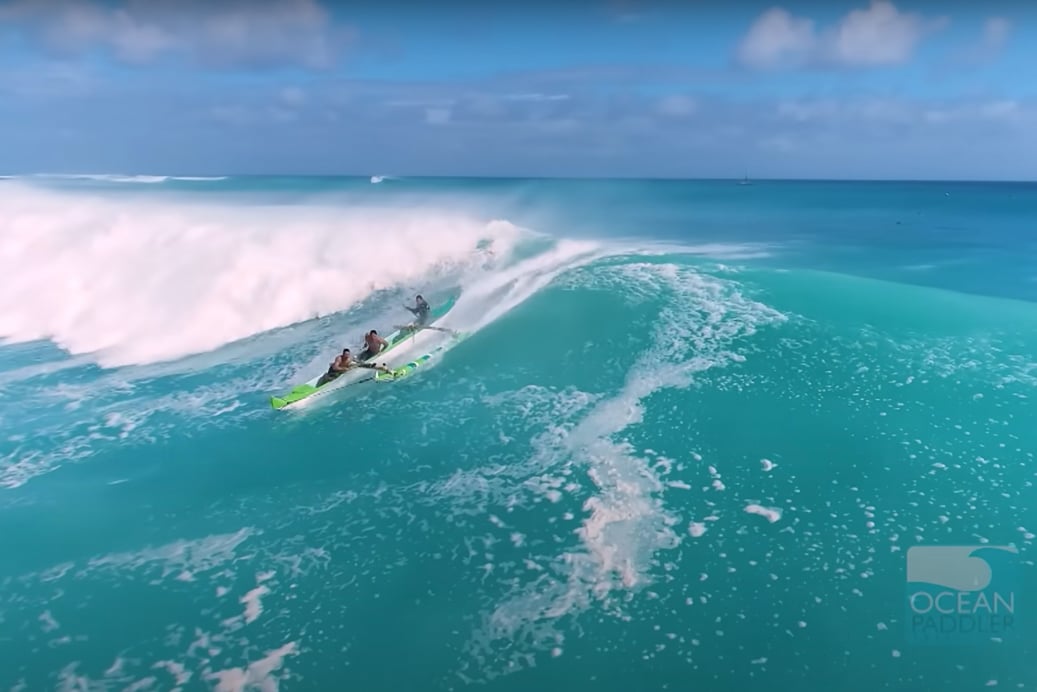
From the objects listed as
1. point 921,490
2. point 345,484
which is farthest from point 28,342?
point 921,490

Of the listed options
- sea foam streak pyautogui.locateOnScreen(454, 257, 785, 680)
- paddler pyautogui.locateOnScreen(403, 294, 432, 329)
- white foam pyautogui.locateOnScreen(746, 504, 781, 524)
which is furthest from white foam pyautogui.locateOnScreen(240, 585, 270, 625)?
paddler pyautogui.locateOnScreen(403, 294, 432, 329)

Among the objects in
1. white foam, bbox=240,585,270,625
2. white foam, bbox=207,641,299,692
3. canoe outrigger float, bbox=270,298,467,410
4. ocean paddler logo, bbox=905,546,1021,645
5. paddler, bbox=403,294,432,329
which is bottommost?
white foam, bbox=207,641,299,692

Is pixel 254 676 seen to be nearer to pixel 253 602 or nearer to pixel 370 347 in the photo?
pixel 253 602

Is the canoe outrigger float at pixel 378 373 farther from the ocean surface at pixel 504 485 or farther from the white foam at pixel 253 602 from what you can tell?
the white foam at pixel 253 602

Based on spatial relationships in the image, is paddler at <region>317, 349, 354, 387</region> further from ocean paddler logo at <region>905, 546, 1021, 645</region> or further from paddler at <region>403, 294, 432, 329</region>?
ocean paddler logo at <region>905, 546, 1021, 645</region>

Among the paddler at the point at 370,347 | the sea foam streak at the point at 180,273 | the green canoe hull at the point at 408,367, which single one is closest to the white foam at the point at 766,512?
the green canoe hull at the point at 408,367

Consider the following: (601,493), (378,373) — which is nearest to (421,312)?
(378,373)
